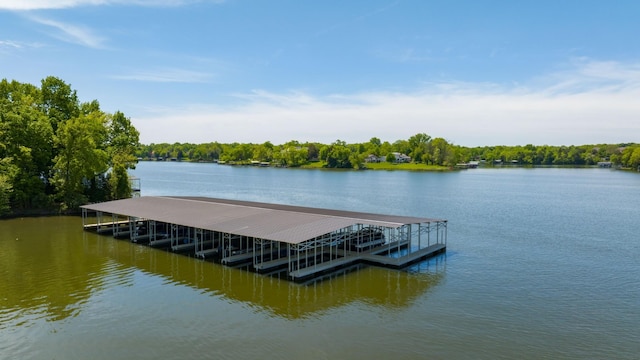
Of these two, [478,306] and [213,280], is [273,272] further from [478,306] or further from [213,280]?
[478,306]

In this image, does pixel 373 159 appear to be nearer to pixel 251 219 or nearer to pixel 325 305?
pixel 251 219

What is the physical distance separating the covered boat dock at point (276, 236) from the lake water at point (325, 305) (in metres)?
1.04

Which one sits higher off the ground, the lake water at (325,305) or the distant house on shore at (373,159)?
the distant house on shore at (373,159)

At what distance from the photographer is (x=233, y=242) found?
2736 centimetres

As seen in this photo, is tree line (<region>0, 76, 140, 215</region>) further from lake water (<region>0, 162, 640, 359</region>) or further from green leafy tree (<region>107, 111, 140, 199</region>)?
lake water (<region>0, 162, 640, 359</region>)

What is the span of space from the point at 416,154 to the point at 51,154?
11466 cm

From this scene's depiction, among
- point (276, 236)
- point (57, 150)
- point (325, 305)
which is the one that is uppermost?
point (57, 150)

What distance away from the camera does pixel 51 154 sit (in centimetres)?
4128

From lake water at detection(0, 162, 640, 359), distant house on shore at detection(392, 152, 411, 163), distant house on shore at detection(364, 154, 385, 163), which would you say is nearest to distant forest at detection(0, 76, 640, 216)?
lake water at detection(0, 162, 640, 359)

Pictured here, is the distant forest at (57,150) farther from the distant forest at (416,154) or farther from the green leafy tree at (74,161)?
the distant forest at (416,154)

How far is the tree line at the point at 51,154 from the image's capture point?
38.2 metres

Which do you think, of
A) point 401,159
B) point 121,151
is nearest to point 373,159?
point 401,159

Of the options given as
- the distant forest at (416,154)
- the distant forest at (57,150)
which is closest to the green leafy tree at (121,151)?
the distant forest at (57,150)

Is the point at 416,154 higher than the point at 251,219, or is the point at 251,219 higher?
the point at 416,154
